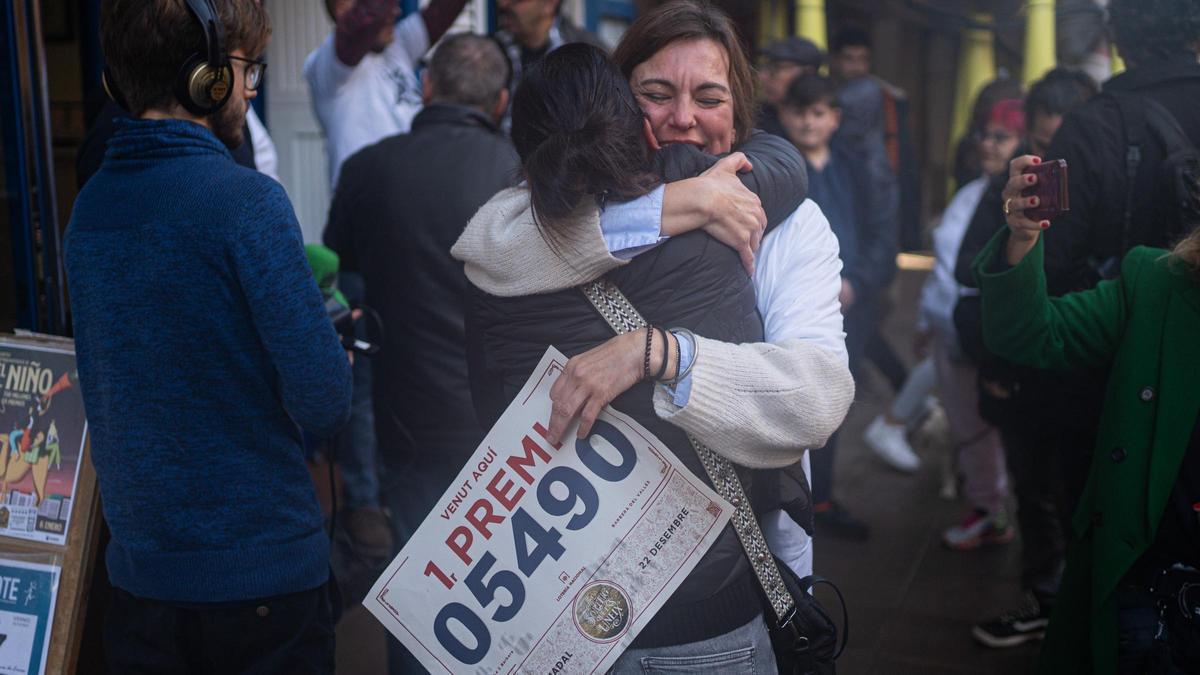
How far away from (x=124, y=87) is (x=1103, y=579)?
2.21 metres

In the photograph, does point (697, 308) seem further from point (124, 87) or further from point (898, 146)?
point (898, 146)

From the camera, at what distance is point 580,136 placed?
1792 mm

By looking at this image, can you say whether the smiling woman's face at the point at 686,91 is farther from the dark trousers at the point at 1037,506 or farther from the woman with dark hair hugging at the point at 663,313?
the dark trousers at the point at 1037,506

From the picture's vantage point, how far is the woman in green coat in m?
2.36

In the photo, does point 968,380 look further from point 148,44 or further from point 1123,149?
point 148,44

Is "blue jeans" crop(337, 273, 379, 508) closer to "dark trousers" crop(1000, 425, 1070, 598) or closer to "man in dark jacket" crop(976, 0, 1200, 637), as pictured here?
"dark trousers" crop(1000, 425, 1070, 598)

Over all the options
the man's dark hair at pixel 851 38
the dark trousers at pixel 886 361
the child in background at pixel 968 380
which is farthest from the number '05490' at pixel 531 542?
the man's dark hair at pixel 851 38

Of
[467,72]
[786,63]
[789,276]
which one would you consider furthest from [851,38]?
[789,276]

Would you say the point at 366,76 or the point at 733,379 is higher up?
the point at 366,76

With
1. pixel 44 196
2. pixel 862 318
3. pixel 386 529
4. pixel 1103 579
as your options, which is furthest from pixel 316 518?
pixel 862 318

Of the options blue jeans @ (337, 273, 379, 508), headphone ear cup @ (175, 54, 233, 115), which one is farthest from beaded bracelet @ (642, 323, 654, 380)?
blue jeans @ (337, 273, 379, 508)

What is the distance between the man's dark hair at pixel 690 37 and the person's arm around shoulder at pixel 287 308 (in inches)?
27.3

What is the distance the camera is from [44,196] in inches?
158

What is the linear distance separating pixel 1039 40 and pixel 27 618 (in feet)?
29.5
